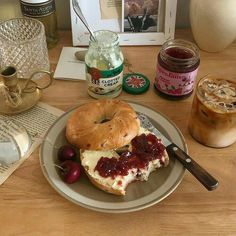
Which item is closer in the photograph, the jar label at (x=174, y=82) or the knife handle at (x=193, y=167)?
the knife handle at (x=193, y=167)

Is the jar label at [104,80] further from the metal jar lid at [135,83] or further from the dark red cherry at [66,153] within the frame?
the dark red cherry at [66,153]

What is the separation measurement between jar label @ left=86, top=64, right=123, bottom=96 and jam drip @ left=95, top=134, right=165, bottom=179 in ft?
0.54

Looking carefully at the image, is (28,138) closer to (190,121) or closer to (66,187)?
(66,187)

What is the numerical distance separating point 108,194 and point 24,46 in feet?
1.37

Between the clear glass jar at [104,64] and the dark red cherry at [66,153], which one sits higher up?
the clear glass jar at [104,64]

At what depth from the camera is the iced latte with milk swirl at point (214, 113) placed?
729 mm

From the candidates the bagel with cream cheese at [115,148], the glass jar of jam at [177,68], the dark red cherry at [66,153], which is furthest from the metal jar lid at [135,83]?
the dark red cherry at [66,153]

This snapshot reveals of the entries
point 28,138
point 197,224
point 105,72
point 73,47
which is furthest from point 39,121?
point 197,224

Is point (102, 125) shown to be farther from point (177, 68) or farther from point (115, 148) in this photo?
point (177, 68)

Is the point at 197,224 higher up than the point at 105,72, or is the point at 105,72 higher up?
the point at 105,72

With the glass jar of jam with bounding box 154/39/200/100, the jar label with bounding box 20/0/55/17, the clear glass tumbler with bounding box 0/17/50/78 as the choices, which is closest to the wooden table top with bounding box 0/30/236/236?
the glass jar of jam with bounding box 154/39/200/100

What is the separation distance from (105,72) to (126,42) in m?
0.23

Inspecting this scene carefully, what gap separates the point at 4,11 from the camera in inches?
41.2

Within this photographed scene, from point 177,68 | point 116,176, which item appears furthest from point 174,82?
point 116,176
